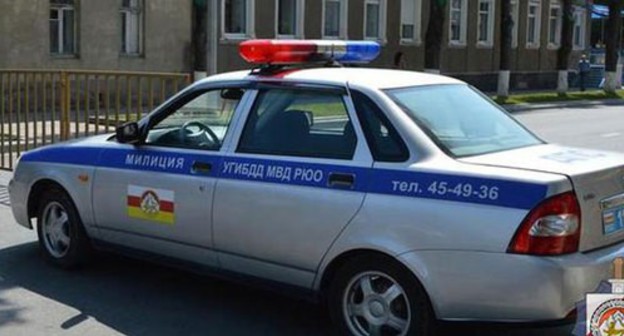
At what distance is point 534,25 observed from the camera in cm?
3962

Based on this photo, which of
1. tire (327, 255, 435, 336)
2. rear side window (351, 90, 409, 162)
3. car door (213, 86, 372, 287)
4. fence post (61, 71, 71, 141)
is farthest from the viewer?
fence post (61, 71, 71, 141)

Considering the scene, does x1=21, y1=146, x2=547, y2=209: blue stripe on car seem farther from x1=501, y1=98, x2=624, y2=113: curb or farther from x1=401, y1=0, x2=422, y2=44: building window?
x1=401, y1=0, x2=422, y2=44: building window

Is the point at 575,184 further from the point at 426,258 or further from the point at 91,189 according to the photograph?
the point at 91,189

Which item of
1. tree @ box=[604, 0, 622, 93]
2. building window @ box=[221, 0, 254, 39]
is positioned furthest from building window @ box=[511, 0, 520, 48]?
building window @ box=[221, 0, 254, 39]

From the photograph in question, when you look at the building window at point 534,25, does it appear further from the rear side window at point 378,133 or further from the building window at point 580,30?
the rear side window at point 378,133

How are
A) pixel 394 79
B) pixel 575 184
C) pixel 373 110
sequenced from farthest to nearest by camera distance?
1. pixel 394 79
2. pixel 373 110
3. pixel 575 184

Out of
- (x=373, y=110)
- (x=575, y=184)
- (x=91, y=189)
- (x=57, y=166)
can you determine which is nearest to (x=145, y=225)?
(x=91, y=189)

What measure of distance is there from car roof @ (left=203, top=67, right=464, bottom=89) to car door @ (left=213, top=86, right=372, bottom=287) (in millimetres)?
87

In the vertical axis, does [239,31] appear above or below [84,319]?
above

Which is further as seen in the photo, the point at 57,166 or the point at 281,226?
the point at 57,166

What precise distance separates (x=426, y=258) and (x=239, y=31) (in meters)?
22.1

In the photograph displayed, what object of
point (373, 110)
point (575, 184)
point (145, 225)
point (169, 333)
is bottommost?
point (169, 333)

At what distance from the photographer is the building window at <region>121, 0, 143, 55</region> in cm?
2238

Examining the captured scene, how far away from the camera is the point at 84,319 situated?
5582 mm
